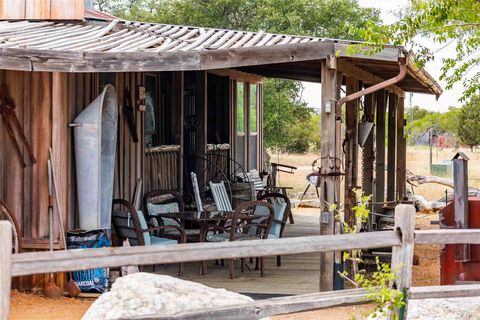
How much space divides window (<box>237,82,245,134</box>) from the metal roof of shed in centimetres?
607

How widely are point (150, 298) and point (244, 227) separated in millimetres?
4013

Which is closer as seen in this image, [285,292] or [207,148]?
[285,292]

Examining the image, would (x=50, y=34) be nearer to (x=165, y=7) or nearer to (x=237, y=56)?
(x=237, y=56)

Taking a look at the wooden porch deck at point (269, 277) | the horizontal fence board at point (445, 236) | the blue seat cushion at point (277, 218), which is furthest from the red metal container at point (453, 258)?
the horizontal fence board at point (445, 236)

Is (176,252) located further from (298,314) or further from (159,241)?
(159,241)

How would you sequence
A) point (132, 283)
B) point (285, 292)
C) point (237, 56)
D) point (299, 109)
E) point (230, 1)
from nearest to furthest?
1. point (132, 283)
2. point (237, 56)
3. point (285, 292)
4. point (230, 1)
5. point (299, 109)

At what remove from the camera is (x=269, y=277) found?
1116 centimetres

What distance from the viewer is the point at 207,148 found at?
15.1 meters

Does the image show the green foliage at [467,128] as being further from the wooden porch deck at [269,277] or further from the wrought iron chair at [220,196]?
the wooden porch deck at [269,277]

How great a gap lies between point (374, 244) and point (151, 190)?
6833mm

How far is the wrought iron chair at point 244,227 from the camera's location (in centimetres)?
1088

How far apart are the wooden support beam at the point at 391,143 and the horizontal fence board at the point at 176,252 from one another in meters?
11.6

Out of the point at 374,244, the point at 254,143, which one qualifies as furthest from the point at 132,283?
the point at 254,143

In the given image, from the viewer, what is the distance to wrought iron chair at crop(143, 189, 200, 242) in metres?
11.7
